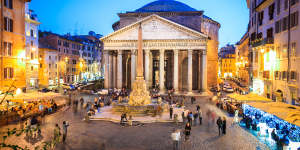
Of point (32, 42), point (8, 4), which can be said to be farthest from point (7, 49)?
point (32, 42)

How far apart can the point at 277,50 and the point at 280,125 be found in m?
13.2

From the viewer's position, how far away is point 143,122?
18.7m

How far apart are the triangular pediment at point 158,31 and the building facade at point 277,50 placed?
10383 millimetres

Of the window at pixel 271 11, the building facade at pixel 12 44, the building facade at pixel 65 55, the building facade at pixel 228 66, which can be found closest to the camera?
the building facade at pixel 12 44

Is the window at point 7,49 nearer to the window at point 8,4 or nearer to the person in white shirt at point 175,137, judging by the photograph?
the window at point 8,4

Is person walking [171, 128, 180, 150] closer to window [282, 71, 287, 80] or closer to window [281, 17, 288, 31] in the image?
window [282, 71, 287, 80]

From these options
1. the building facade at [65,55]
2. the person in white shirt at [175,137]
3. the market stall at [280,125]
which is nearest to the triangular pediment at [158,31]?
the building facade at [65,55]

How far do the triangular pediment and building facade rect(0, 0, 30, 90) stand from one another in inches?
682

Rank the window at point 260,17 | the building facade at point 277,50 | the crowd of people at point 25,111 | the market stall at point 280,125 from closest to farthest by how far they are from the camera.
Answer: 1. the market stall at point 280,125
2. the crowd of people at point 25,111
3. the building facade at point 277,50
4. the window at point 260,17

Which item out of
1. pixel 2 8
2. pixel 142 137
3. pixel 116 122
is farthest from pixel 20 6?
pixel 142 137

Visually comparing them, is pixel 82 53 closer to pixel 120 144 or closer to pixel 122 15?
pixel 122 15

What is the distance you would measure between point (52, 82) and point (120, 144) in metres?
46.2

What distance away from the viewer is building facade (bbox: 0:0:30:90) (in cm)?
2350

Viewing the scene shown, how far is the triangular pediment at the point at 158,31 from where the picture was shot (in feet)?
128
